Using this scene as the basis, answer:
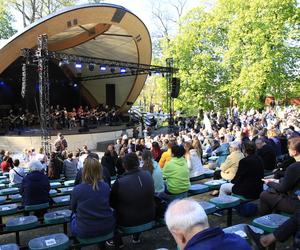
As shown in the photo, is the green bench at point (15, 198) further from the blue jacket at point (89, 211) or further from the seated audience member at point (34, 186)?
the blue jacket at point (89, 211)

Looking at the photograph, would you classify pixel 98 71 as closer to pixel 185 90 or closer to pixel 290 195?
pixel 185 90

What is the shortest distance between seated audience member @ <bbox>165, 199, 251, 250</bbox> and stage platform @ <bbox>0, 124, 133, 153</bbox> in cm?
1553

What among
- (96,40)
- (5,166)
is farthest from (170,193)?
(96,40)

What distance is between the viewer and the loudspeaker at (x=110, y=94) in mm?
25922

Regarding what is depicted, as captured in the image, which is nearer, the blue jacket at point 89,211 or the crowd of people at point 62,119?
the blue jacket at point 89,211

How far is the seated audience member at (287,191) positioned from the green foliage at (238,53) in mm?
14933

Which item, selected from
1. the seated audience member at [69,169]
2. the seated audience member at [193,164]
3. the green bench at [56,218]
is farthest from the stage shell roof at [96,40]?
the green bench at [56,218]

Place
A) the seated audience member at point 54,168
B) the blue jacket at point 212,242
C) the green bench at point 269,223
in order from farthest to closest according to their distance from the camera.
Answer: the seated audience member at point 54,168, the green bench at point 269,223, the blue jacket at point 212,242

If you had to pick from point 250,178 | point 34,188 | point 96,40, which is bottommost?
point 34,188

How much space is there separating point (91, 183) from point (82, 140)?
14.1 m

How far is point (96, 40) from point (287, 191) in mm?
19919

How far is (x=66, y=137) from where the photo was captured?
54.6 feet

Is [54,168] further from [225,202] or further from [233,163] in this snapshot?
[225,202]

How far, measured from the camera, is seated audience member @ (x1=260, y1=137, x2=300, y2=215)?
3619mm
